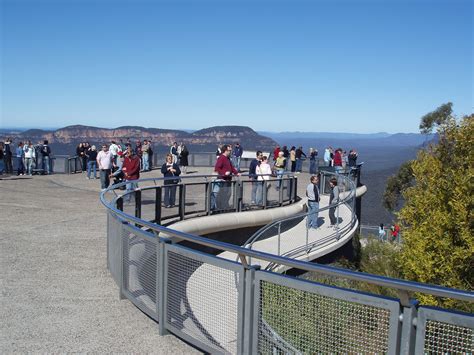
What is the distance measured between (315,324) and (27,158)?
74.7 ft

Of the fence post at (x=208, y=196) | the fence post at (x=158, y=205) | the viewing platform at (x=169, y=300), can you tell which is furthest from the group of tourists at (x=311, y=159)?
the viewing platform at (x=169, y=300)

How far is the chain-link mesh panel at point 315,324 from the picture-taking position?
386 centimetres

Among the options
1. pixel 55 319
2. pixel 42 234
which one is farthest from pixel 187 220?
pixel 55 319

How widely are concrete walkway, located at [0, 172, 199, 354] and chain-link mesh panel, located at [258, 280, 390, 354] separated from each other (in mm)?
1124

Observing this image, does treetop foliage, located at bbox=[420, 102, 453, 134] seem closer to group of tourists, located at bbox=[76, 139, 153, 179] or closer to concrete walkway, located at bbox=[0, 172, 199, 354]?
group of tourists, located at bbox=[76, 139, 153, 179]

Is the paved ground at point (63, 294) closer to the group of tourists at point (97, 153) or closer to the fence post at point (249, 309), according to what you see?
the fence post at point (249, 309)

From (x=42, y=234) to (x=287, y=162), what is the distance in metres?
22.1

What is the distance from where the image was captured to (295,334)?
4406mm

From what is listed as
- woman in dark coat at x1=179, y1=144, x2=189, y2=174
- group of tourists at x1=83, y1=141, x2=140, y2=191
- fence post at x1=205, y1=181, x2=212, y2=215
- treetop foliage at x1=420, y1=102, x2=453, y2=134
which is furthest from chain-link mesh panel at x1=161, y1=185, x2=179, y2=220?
treetop foliage at x1=420, y1=102, x2=453, y2=134

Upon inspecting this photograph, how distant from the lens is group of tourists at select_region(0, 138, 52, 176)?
2441 cm

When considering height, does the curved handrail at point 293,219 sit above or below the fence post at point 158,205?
below

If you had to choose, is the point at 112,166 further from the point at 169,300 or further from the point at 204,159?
the point at 169,300

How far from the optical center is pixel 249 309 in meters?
4.62

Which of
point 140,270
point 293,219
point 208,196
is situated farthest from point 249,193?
point 140,270
